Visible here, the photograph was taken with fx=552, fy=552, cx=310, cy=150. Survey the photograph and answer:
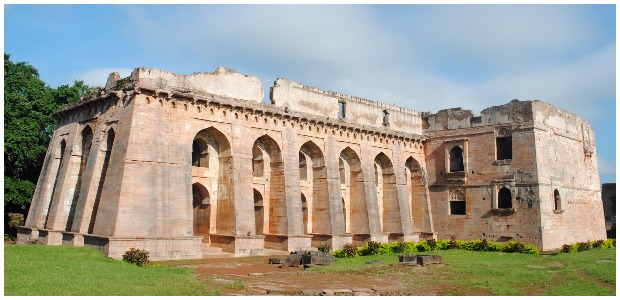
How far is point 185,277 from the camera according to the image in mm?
13516

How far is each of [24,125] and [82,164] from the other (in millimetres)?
5989

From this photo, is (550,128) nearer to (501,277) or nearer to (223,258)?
(501,277)

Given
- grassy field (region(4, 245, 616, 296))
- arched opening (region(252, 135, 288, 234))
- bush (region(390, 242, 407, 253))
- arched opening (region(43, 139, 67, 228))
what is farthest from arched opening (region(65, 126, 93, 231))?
bush (region(390, 242, 407, 253))

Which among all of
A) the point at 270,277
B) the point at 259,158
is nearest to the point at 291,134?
the point at 259,158

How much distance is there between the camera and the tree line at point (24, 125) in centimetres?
2639

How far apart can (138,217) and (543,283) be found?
12.7m

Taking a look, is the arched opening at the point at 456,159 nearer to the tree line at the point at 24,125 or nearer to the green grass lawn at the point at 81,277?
the green grass lawn at the point at 81,277

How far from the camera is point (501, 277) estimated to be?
1466 centimetres

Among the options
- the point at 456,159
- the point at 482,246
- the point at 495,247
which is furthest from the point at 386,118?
the point at 495,247

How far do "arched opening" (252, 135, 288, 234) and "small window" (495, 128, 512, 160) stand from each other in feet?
39.5

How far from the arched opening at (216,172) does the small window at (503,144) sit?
48.0ft

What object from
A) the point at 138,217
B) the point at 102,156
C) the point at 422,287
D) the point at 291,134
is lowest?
the point at 422,287

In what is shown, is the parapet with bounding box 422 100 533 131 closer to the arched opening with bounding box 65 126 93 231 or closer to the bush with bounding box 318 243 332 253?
the bush with bounding box 318 243 332 253

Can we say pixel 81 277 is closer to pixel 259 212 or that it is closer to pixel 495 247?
pixel 259 212
